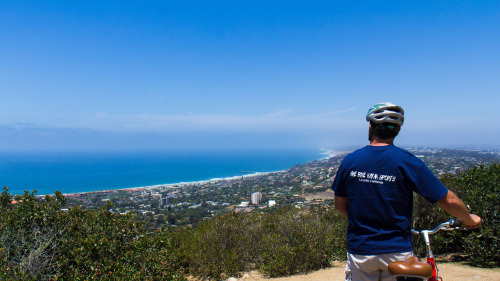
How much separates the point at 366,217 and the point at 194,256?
6.02 metres

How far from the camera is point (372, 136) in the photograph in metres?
2.20

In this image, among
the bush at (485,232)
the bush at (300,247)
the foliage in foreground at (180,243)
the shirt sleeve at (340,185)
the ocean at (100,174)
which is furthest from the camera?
the ocean at (100,174)

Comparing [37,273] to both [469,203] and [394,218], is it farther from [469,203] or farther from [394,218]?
[469,203]

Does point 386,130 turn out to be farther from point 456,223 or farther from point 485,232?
point 485,232

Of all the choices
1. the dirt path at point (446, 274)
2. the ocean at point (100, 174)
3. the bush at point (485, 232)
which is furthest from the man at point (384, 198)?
the ocean at point (100, 174)

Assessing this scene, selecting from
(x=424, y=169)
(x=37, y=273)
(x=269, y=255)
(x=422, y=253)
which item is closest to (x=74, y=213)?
(x=37, y=273)

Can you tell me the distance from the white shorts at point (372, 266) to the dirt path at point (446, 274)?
3998 millimetres

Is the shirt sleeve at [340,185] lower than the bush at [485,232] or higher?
higher

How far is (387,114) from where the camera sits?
6.87 feet

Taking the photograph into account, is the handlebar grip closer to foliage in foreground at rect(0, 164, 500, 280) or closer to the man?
the man

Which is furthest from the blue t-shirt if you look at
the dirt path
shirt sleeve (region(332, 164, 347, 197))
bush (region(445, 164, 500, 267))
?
bush (region(445, 164, 500, 267))

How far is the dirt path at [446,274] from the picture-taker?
16.3 ft

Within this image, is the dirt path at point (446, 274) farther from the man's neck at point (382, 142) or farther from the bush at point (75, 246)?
the man's neck at point (382, 142)

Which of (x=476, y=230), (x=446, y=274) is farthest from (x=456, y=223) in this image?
(x=476, y=230)
